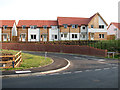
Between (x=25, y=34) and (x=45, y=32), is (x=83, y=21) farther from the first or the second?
(x=25, y=34)

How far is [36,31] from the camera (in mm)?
42250

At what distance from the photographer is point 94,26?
139 feet

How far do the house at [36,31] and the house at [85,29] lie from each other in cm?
291

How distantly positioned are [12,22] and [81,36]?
71.8 ft

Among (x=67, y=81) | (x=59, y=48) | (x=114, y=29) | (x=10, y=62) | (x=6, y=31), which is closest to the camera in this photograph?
(x=67, y=81)

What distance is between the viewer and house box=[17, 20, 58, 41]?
41.8 meters

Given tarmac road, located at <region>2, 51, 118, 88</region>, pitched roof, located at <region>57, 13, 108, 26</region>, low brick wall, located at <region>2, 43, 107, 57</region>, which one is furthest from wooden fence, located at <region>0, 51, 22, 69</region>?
pitched roof, located at <region>57, 13, 108, 26</region>

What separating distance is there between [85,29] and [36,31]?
14.9 meters

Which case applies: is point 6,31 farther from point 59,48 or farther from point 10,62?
point 10,62

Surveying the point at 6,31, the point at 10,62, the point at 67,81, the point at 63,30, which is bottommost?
the point at 67,81

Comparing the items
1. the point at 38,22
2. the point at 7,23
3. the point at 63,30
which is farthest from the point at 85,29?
the point at 7,23

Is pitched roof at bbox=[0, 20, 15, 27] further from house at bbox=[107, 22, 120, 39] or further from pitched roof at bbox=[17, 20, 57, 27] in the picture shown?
house at bbox=[107, 22, 120, 39]

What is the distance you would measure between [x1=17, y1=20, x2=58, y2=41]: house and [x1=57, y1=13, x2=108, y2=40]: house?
291cm

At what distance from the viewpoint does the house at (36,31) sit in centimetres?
4178
